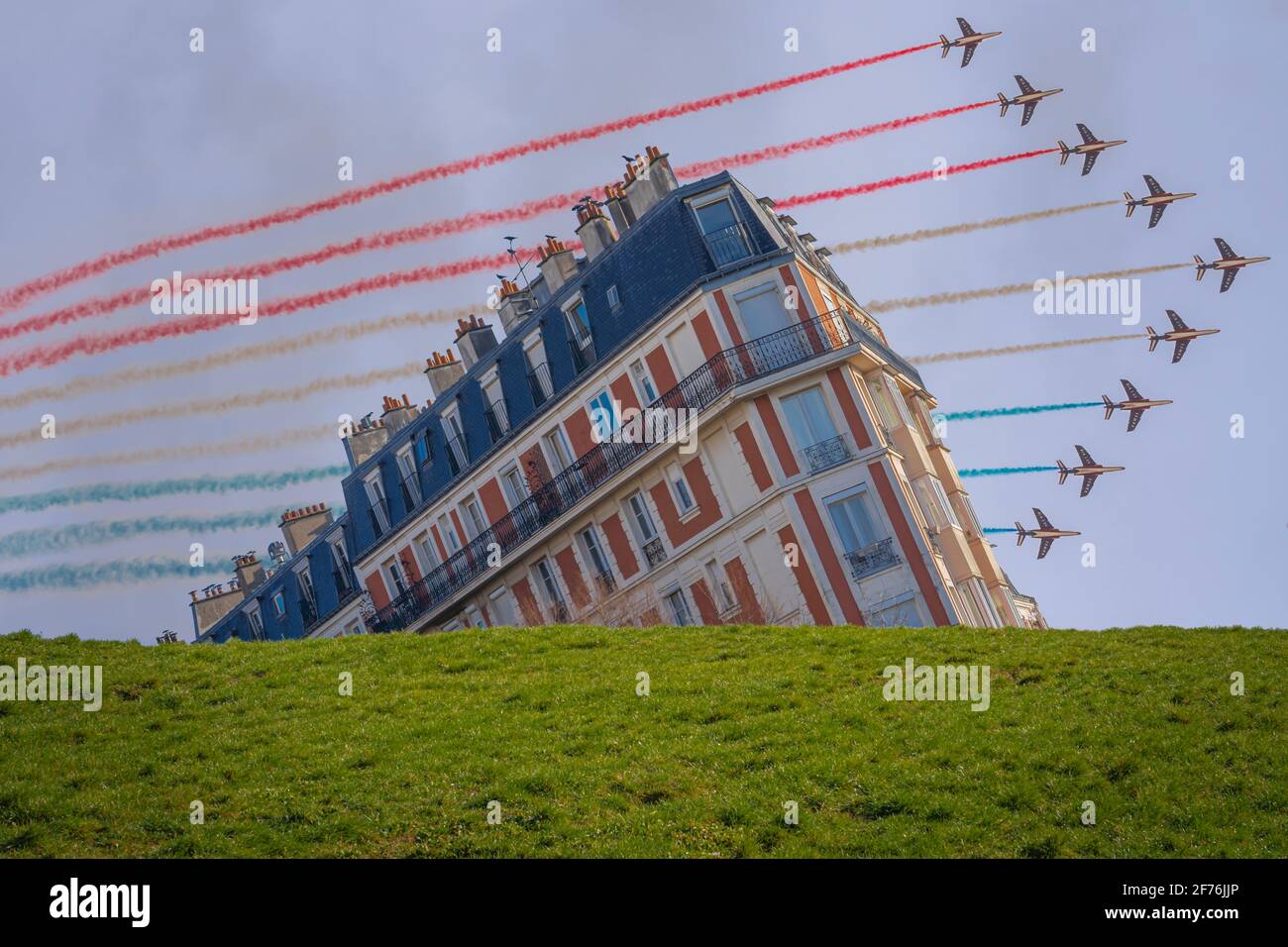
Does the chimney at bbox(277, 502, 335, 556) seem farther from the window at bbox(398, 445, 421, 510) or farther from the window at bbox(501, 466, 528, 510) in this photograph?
A: the window at bbox(501, 466, 528, 510)

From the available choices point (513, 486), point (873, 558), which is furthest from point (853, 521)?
point (513, 486)

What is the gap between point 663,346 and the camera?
169 ft

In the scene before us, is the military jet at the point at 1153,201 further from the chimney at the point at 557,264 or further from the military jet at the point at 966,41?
the chimney at the point at 557,264

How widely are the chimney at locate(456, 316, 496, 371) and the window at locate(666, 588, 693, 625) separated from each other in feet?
55.8

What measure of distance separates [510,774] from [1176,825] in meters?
9.36

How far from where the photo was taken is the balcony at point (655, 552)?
170 ft

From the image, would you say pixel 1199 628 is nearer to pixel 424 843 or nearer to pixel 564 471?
pixel 424 843

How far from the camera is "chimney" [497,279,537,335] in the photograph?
202 feet

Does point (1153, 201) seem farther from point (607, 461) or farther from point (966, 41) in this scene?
point (607, 461)

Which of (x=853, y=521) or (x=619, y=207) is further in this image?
(x=619, y=207)

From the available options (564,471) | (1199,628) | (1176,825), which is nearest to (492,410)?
(564,471)

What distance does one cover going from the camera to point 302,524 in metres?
79.4

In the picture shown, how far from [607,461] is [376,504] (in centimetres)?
1691

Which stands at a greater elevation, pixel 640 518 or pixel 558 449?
pixel 558 449
